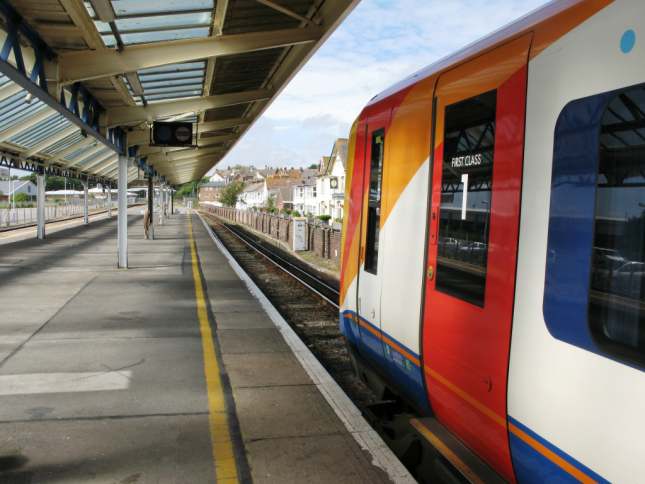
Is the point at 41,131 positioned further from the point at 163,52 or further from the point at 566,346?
the point at 566,346

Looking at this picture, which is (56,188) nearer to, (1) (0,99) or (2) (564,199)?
(1) (0,99)

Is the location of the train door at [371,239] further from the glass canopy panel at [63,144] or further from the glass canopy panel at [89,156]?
the glass canopy panel at [89,156]

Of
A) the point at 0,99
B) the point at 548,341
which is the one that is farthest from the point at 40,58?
the point at 548,341

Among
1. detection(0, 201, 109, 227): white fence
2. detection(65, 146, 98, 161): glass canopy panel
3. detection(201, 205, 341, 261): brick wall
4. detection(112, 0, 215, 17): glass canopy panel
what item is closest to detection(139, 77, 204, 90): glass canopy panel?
detection(112, 0, 215, 17): glass canopy panel

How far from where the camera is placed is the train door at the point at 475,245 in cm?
294

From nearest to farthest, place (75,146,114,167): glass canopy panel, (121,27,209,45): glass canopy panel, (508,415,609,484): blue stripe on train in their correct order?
1. (508,415,609,484): blue stripe on train
2. (121,27,209,45): glass canopy panel
3. (75,146,114,167): glass canopy panel

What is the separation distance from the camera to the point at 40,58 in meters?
8.49

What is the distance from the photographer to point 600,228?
2.37 metres

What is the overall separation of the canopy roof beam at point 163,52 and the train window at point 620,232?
290 inches

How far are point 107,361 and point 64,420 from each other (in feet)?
6.24

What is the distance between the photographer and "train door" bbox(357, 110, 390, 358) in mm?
4859

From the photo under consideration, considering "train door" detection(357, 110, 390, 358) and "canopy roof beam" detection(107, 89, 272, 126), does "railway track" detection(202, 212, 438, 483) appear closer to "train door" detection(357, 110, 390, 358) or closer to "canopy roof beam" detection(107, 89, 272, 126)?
"train door" detection(357, 110, 390, 358)

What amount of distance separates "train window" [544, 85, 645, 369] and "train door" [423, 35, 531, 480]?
0.32 m

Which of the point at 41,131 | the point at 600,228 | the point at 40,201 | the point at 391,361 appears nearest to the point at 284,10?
the point at 391,361
